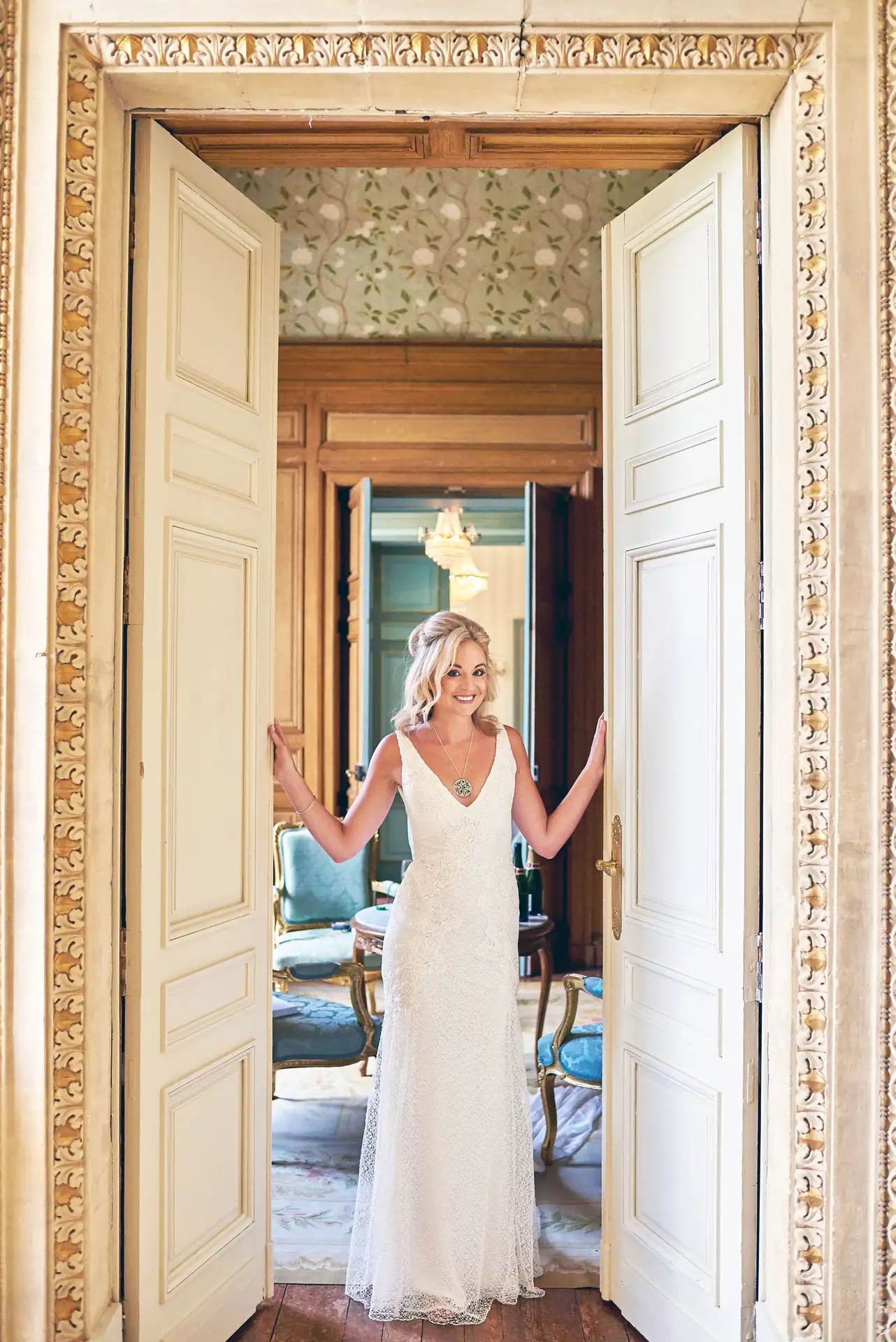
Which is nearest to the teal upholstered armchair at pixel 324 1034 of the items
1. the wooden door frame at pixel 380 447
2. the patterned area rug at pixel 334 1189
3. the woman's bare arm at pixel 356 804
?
the patterned area rug at pixel 334 1189

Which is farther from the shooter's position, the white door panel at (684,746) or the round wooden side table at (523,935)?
the round wooden side table at (523,935)

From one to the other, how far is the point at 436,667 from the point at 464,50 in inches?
58.9

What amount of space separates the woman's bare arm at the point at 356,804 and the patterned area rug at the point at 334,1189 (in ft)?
4.02

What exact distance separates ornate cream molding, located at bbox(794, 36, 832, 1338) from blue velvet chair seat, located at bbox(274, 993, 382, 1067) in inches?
64.9

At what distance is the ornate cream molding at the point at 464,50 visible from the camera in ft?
7.04

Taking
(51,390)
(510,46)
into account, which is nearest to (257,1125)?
(51,390)

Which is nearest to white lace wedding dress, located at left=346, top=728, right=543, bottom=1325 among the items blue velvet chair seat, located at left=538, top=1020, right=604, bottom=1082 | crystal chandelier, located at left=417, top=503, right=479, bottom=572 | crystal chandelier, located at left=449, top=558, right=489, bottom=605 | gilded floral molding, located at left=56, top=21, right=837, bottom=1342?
blue velvet chair seat, located at left=538, top=1020, right=604, bottom=1082

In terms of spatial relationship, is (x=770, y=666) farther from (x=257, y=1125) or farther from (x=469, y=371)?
(x=469, y=371)

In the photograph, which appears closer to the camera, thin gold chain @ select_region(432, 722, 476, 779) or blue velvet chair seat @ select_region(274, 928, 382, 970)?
thin gold chain @ select_region(432, 722, 476, 779)

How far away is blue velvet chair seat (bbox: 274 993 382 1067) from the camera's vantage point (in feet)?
11.1

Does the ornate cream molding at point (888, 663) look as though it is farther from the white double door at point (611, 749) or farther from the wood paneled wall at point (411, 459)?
the wood paneled wall at point (411, 459)

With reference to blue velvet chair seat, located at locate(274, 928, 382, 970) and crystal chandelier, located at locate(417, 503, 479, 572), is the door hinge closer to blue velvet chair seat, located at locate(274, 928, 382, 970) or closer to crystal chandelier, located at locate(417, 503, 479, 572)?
blue velvet chair seat, located at locate(274, 928, 382, 970)

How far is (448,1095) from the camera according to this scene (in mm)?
2600

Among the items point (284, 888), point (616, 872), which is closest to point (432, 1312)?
point (616, 872)
